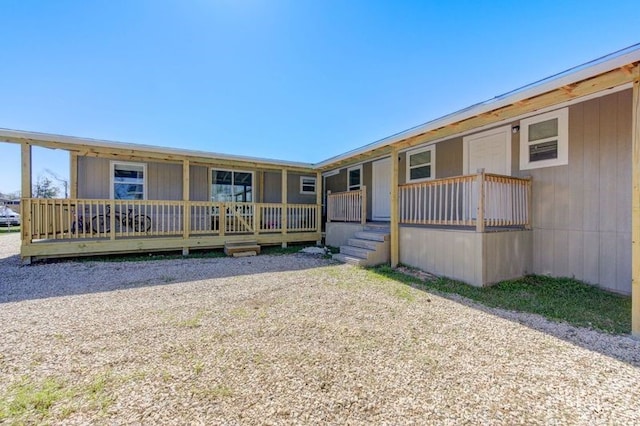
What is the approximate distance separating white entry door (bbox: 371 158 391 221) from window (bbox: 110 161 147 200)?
786 cm

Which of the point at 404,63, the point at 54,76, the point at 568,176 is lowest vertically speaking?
the point at 568,176

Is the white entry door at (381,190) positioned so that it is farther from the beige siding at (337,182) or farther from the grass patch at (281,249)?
the grass patch at (281,249)

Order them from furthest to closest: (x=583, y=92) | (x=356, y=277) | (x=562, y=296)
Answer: (x=356, y=277) → (x=562, y=296) → (x=583, y=92)

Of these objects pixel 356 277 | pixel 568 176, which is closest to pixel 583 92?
pixel 568 176

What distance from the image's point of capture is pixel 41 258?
22.3ft

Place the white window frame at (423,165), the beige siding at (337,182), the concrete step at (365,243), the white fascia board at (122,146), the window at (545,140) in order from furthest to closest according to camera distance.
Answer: the beige siding at (337,182) < the white window frame at (423,165) < the concrete step at (365,243) < the white fascia board at (122,146) < the window at (545,140)

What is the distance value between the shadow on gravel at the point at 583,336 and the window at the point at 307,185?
8852mm

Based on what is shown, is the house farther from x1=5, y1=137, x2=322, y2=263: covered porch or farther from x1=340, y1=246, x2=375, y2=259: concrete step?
x1=340, y1=246, x2=375, y2=259: concrete step

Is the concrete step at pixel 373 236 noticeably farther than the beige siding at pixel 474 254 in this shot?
Yes

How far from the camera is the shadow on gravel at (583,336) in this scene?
2619 millimetres

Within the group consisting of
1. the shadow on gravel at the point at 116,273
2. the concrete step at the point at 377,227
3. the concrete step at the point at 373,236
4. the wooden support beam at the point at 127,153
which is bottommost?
the shadow on gravel at the point at 116,273

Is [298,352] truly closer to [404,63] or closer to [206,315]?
[206,315]

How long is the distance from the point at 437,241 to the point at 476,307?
1974 millimetres

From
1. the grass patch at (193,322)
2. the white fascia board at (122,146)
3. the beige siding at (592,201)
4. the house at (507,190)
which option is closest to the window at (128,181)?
the house at (507,190)
